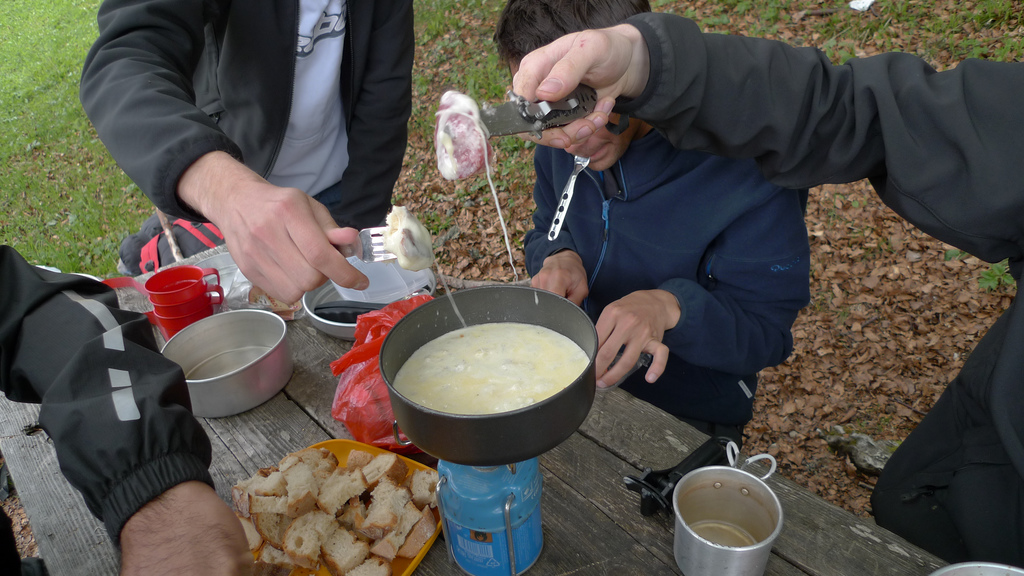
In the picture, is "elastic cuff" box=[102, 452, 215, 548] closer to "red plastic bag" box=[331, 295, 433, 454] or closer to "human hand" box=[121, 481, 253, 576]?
"human hand" box=[121, 481, 253, 576]

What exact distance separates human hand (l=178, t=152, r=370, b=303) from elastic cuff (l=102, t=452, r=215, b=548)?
40cm

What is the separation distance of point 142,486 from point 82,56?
11.4 m

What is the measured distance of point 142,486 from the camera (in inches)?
46.5

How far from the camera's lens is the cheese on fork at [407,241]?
4.26ft

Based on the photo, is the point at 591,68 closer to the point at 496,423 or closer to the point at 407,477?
the point at 496,423

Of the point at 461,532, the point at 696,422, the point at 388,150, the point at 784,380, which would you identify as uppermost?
the point at 388,150

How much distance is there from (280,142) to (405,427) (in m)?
2.06

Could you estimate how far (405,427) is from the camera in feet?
3.58

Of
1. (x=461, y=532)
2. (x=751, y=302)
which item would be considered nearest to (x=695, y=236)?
(x=751, y=302)

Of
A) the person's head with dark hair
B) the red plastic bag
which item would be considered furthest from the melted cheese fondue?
the person's head with dark hair

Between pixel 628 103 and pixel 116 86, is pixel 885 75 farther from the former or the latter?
pixel 116 86

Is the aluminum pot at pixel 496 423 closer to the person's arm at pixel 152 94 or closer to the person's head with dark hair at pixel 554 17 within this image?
the person's arm at pixel 152 94

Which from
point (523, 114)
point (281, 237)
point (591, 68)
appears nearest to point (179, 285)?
point (281, 237)

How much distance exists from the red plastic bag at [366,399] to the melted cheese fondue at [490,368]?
0.71ft
